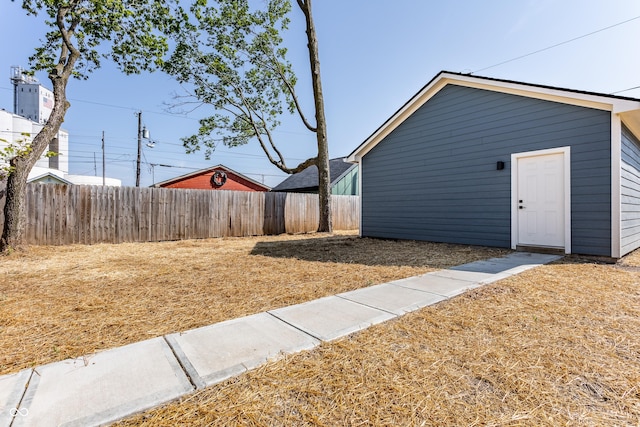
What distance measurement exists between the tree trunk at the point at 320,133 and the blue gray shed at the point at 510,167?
236 centimetres

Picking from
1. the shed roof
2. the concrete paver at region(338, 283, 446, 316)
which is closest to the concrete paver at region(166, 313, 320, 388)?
the concrete paver at region(338, 283, 446, 316)

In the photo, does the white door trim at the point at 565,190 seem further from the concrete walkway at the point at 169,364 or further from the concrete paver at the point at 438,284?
the concrete walkway at the point at 169,364

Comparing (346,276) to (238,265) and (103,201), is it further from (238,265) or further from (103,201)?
(103,201)

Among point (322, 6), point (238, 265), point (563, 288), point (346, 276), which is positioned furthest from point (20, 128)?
point (563, 288)

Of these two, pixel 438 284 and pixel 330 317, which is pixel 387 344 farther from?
pixel 438 284

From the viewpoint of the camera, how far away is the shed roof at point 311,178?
20250mm

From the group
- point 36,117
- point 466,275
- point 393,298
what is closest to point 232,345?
point 393,298

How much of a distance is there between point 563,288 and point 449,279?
4.20 feet

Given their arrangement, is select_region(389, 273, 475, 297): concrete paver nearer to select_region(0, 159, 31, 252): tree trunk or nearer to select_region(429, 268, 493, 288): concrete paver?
select_region(429, 268, 493, 288): concrete paver

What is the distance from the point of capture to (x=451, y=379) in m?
1.73

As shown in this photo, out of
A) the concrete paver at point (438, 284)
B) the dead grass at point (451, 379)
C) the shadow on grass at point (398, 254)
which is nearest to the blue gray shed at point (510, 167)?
the shadow on grass at point (398, 254)

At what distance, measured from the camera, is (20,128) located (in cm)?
2975

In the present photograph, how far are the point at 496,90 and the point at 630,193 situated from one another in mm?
3505

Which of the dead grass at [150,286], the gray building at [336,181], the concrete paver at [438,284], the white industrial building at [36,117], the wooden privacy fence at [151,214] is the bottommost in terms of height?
the dead grass at [150,286]
